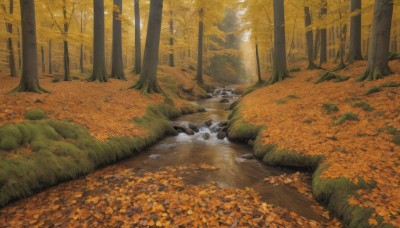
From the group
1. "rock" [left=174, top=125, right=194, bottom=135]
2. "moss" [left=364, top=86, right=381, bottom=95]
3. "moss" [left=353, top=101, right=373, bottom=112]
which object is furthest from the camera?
"rock" [left=174, top=125, right=194, bottom=135]

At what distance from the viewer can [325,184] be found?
5.06 metres

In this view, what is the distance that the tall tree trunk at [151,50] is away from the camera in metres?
13.8

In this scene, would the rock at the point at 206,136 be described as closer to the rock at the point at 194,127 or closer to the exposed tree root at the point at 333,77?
the rock at the point at 194,127

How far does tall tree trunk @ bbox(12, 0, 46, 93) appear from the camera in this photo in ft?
29.7

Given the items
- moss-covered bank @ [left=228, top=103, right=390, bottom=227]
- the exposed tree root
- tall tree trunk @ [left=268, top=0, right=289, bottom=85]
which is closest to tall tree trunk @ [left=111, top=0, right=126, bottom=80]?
tall tree trunk @ [left=268, top=0, right=289, bottom=85]

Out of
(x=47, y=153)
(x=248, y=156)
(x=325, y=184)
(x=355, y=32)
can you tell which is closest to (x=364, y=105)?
(x=248, y=156)

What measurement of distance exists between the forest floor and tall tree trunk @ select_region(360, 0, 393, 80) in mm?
523

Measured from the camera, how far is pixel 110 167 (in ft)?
22.0

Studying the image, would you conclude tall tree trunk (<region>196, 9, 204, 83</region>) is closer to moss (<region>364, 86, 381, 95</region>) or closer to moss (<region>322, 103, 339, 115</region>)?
moss (<region>322, 103, 339, 115</region>)

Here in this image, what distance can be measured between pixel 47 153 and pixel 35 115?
1913 mm

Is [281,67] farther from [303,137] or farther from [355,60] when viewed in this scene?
[303,137]

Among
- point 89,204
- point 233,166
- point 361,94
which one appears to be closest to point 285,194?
point 233,166

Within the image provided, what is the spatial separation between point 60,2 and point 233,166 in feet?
54.7

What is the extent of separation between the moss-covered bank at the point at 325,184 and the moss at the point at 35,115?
6.57 m
